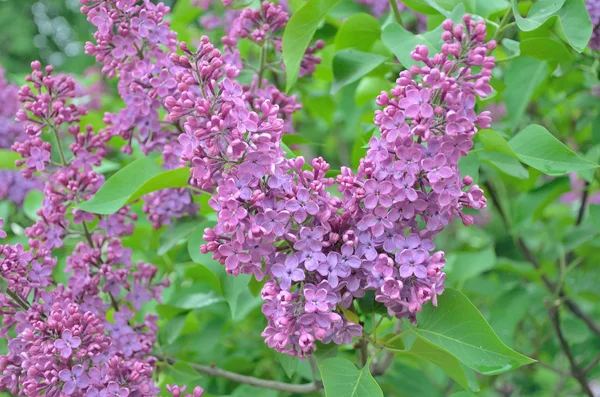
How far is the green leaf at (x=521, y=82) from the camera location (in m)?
1.72

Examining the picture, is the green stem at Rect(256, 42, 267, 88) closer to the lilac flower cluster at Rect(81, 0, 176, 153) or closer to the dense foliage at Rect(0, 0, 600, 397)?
the dense foliage at Rect(0, 0, 600, 397)

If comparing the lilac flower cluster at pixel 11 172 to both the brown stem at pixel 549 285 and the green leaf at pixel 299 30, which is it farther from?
the brown stem at pixel 549 285

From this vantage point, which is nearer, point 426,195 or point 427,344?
point 426,195

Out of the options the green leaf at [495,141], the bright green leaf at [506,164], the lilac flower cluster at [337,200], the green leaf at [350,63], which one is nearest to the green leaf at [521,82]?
the bright green leaf at [506,164]

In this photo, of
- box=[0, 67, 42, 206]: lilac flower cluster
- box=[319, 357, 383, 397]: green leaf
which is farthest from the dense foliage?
box=[0, 67, 42, 206]: lilac flower cluster

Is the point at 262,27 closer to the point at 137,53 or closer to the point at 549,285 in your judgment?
the point at 137,53

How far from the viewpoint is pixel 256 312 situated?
2189mm

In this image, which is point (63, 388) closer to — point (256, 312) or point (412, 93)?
point (412, 93)

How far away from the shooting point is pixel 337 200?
116 centimetres

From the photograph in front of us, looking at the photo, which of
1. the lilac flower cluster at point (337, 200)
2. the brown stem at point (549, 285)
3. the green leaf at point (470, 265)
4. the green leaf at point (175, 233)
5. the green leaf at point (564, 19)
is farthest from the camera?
the brown stem at point (549, 285)

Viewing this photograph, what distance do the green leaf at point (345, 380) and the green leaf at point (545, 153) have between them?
1.65 feet

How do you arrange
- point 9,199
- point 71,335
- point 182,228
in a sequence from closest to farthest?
point 71,335 → point 182,228 → point 9,199

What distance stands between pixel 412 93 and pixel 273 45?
0.68 m

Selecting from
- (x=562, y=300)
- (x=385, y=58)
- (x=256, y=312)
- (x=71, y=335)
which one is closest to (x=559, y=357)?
(x=562, y=300)
